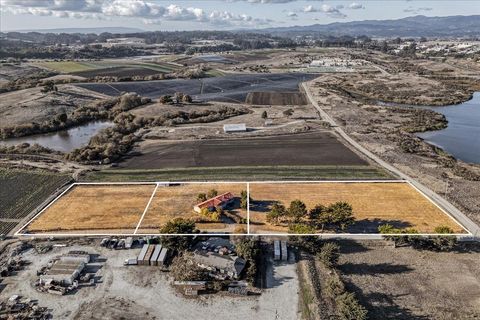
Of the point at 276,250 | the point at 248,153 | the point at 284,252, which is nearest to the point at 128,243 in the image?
the point at 276,250

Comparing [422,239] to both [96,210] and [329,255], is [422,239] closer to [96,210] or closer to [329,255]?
[329,255]

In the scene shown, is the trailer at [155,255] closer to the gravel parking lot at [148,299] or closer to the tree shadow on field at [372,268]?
the gravel parking lot at [148,299]

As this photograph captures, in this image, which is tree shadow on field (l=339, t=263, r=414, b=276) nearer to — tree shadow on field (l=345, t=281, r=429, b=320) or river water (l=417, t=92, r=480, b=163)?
tree shadow on field (l=345, t=281, r=429, b=320)

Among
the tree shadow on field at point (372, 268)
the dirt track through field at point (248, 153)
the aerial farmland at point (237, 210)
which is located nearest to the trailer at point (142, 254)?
the aerial farmland at point (237, 210)

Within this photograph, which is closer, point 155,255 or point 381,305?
point 381,305

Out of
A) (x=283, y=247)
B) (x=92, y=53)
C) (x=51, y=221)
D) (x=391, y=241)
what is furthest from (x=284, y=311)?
(x=92, y=53)

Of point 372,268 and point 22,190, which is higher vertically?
point 22,190
